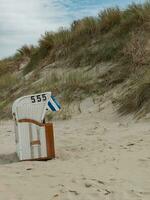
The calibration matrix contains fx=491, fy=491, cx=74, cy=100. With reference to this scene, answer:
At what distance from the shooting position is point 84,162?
6.04m

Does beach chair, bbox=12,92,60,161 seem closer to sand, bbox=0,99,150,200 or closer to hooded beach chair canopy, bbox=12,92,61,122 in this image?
hooded beach chair canopy, bbox=12,92,61,122

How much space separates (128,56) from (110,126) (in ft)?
11.9

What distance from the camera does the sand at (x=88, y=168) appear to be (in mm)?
4707

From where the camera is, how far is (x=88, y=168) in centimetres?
565

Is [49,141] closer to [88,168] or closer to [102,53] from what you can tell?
[88,168]

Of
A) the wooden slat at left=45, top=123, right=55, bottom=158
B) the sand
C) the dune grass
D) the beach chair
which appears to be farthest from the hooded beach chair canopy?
the dune grass

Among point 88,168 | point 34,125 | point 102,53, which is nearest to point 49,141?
point 34,125

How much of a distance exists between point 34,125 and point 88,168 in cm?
141

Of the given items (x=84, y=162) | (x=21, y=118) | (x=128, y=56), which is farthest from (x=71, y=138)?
(x=128, y=56)

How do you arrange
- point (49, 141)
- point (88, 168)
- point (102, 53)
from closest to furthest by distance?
point (88, 168) → point (49, 141) → point (102, 53)

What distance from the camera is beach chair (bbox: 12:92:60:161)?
671 centimetres

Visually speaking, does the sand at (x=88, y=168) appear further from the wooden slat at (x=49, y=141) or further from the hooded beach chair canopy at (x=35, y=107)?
the hooded beach chair canopy at (x=35, y=107)

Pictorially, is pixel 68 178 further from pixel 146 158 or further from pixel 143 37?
pixel 143 37

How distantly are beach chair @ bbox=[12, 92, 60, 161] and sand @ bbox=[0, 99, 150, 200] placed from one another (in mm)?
258
